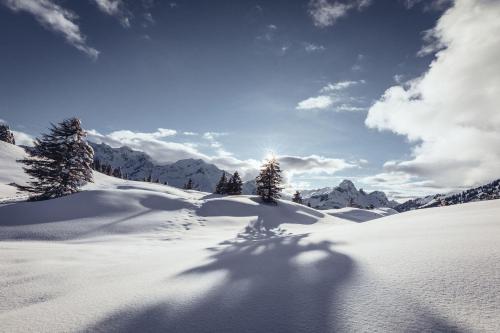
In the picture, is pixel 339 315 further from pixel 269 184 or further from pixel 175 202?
pixel 269 184

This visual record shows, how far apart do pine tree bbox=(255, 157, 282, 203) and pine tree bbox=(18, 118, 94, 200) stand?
21.5 meters

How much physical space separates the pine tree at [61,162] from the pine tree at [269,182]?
21.5 m

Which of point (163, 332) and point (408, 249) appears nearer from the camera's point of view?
point (163, 332)

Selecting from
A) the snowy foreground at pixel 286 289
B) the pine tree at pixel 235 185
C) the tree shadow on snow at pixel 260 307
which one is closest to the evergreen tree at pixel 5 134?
the pine tree at pixel 235 185

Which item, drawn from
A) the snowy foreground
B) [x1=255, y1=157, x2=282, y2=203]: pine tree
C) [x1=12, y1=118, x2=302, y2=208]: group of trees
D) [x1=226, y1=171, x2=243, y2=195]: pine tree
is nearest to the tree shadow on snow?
the snowy foreground

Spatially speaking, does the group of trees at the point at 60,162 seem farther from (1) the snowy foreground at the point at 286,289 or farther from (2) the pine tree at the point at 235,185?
(2) the pine tree at the point at 235,185

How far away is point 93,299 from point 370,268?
12.8 feet

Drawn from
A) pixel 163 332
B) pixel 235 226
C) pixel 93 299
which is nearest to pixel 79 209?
pixel 235 226

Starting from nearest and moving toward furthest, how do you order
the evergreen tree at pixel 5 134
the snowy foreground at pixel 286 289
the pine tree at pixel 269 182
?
the snowy foreground at pixel 286 289 < the pine tree at pixel 269 182 < the evergreen tree at pixel 5 134

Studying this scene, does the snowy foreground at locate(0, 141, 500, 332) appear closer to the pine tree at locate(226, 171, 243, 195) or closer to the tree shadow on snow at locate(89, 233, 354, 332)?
the tree shadow on snow at locate(89, 233, 354, 332)

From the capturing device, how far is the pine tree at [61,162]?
21.8 meters

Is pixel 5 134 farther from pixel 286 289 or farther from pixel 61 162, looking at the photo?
pixel 286 289

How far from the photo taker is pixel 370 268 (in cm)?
370

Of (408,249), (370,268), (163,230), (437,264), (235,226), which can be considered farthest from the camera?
(235,226)
